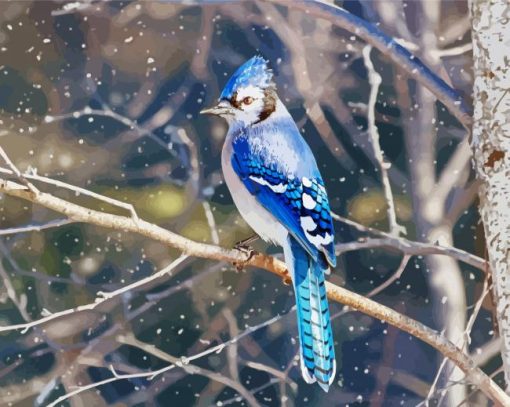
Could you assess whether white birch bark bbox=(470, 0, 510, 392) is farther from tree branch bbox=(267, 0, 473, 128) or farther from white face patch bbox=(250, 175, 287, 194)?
white face patch bbox=(250, 175, 287, 194)

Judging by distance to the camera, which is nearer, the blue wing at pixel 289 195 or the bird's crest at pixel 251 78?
the blue wing at pixel 289 195

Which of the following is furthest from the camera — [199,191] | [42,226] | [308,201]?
[199,191]

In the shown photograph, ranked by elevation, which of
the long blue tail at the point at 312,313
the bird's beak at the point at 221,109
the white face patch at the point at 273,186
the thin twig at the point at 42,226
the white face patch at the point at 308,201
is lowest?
the long blue tail at the point at 312,313

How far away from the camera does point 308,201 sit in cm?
240

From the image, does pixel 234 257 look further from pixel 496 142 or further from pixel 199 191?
pixel 199 191

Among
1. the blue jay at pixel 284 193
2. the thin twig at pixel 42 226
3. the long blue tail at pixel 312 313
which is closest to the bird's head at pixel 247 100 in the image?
the blue jay at pixel 284 193

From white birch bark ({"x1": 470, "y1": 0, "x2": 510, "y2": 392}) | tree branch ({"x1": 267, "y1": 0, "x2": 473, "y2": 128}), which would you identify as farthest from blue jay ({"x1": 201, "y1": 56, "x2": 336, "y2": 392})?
white birch bark ({"x1": 470, "y1": 0, "x2": 510, "y2": 392})

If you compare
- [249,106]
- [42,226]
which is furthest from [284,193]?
[42,226]

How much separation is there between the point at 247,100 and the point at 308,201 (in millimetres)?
263

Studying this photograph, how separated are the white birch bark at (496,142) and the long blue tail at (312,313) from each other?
33 centimetres

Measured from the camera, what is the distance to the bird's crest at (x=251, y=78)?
8.17ft

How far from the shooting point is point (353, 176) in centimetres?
Result: 373

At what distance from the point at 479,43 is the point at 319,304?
0.60m

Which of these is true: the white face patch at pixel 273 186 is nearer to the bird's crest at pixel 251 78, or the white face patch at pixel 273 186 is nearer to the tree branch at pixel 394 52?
the bird's crest at pixel 251 78
